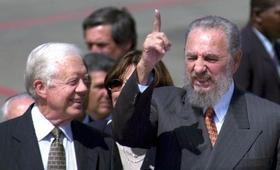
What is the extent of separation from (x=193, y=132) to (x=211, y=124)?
125 millimetres

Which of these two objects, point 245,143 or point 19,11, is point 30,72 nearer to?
point 245,143

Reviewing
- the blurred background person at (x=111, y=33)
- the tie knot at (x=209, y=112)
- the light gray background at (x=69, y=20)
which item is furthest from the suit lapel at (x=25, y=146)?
the light gray background at (x=69, y=20)

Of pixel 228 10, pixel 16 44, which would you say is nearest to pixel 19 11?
pixel 16 44

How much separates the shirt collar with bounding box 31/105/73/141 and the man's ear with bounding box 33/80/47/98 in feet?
0.38

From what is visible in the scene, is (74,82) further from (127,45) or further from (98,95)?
(127,45)

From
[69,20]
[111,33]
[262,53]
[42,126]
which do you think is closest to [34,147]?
[42,126]

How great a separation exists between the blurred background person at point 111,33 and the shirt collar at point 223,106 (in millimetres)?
3533

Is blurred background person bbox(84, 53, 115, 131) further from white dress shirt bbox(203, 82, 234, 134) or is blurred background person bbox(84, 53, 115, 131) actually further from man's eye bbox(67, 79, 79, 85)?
white dress shirt bbox(203, 82, 234, 134)

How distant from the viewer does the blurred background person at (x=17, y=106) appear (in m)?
7.07

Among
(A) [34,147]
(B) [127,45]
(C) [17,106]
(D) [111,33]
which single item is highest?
(A) [34,147]

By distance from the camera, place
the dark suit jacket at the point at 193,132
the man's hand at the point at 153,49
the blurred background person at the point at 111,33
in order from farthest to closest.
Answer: the blurred background person at the point at 111,33, the dark suit jacket at the point at 193,132, the man's hand at the point at 153,49

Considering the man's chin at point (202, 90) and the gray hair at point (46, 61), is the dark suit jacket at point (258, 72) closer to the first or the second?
the gray hair at point (46, 61)

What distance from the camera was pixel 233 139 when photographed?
19.5 feet

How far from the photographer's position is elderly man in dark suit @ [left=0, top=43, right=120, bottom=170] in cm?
616
